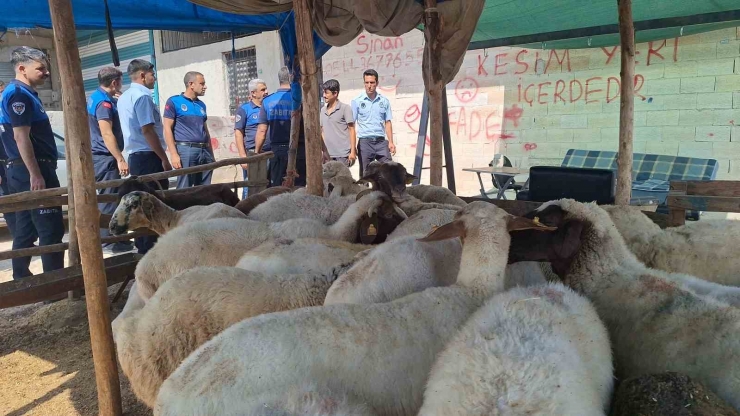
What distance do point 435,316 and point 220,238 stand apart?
2105mm

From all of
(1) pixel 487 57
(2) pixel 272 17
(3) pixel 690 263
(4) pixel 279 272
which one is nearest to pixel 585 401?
(4) pixel 279 272

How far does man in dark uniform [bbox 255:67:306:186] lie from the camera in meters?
7.84

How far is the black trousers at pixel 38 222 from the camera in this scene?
5520 millimetres

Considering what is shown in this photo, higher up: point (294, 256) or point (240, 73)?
point (240, 73)

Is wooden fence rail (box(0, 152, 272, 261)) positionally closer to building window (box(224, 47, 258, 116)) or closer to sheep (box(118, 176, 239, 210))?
sheep (box(118, 176, 239, 210))

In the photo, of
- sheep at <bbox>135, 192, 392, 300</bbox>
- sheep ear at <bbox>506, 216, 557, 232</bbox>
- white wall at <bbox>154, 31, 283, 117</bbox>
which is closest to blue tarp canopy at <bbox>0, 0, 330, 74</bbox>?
sheep at <bbox>135, 192, 392, 300</bbox>

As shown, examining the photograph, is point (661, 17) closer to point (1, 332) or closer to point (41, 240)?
point (41, 240)

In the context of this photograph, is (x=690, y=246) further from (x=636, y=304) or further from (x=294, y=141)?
(x=294, y=141)

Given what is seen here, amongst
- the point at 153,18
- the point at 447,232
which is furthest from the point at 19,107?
the point at 447,232

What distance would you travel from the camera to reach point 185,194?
18.4ft

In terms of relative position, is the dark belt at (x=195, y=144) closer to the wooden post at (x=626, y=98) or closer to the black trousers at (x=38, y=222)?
the black trousers at (x=38, y=222)

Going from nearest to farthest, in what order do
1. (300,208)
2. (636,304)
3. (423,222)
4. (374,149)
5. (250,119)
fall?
(636,304) → (423,222) → (300,208) → (250,119) → (374,149)

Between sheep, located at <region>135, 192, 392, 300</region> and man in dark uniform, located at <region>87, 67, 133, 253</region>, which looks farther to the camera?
man in dark uniform, located at <region>87, 67, 133, 253</region>

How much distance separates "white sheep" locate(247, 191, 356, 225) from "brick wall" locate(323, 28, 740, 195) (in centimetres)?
709
